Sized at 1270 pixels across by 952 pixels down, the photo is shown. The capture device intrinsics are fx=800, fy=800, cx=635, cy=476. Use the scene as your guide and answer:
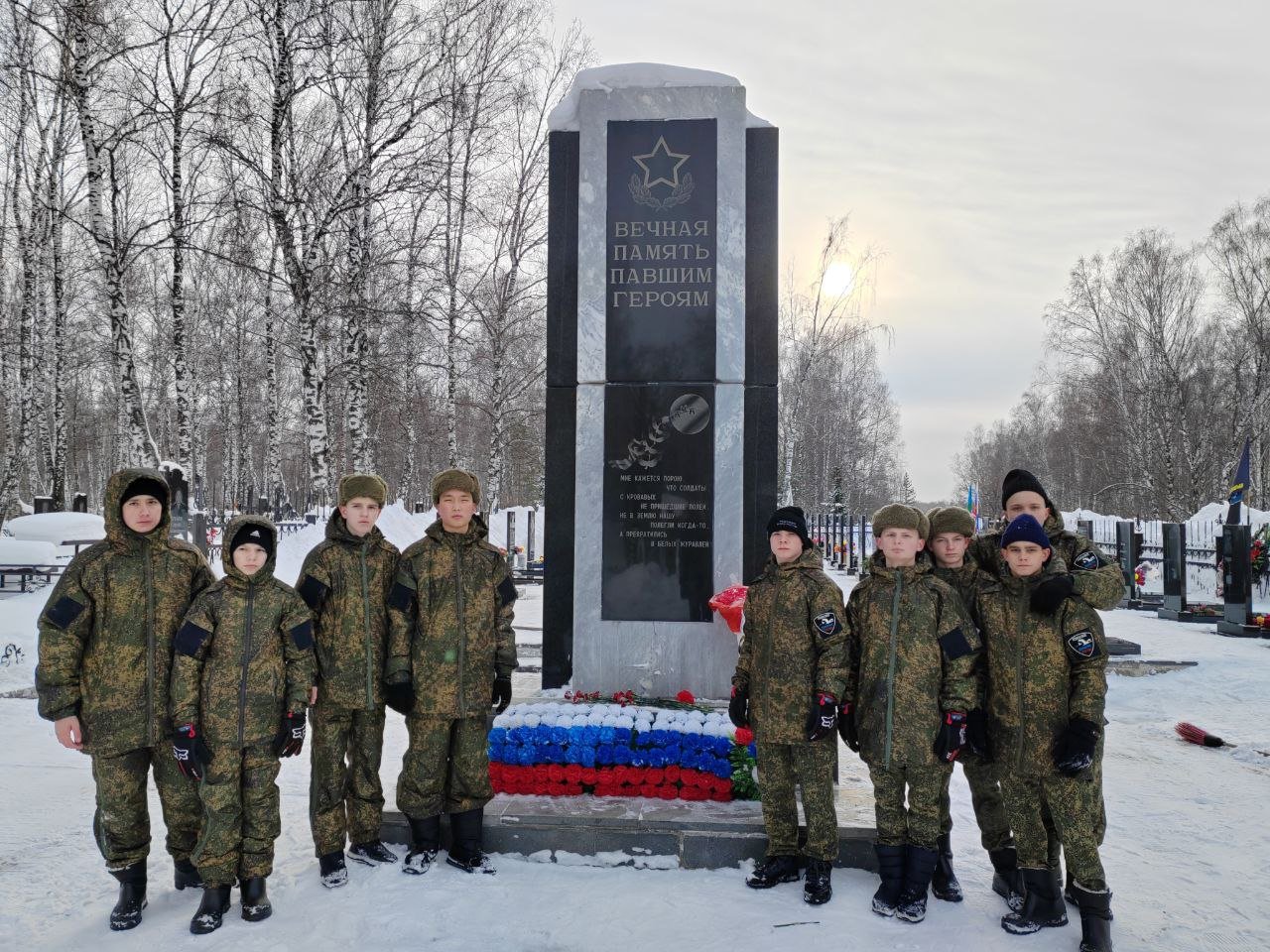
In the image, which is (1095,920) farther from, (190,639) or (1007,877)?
(190,639)

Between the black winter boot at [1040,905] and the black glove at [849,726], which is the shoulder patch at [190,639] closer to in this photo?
the black glove at [849,726]

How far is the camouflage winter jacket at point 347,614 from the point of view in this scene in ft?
11.0

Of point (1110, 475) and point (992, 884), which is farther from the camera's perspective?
point (1110, 475)

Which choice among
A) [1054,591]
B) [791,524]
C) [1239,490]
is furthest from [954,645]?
[1239,490]

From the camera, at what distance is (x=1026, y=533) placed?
2980 millimetres

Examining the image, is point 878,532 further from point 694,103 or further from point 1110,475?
point 1110,475

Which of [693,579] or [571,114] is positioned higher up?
[571,114]

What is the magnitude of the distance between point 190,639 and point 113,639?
295mm

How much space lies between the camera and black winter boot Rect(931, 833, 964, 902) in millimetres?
3182

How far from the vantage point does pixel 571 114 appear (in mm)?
5000

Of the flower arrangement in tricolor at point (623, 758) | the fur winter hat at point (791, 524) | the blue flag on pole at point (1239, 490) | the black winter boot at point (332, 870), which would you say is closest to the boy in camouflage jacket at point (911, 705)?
the fur winter hat at point (791, 524)

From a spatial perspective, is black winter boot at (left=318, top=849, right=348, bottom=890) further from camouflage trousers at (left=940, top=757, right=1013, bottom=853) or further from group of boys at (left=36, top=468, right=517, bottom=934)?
camouflage trousers at (left=940, top=757, right=1013, bottom=853)

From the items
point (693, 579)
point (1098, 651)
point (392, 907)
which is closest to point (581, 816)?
point (392, 907)

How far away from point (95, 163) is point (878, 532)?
1184 cm
